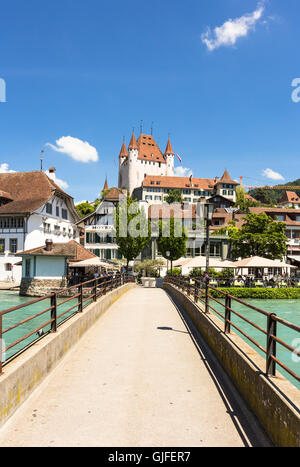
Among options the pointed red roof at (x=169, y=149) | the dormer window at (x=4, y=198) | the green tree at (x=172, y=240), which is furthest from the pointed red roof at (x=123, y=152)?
the green tree at (x=172, y=240)

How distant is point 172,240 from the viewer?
1731 inches

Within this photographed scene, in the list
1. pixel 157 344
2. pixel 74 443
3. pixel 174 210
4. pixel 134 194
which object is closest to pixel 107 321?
pixel 157 344

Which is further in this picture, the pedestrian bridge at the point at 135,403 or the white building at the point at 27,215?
the white building at the point at 27,215

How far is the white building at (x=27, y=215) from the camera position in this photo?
4466cm

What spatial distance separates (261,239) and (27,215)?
89.7 feet

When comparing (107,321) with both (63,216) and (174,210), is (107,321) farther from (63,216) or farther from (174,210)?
(174,210)

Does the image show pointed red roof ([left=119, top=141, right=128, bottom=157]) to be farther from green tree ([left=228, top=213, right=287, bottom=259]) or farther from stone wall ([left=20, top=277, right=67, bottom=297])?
stone wall ([left=20, top=277, right=67, bottom=297])

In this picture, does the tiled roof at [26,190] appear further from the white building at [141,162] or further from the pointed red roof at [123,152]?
the pointed red roof at [123,152]

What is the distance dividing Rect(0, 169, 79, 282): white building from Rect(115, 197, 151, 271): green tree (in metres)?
10.5

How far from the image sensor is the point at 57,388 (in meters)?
5.86

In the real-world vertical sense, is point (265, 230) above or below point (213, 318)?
above

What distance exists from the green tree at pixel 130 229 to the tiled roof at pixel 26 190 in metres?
10.8

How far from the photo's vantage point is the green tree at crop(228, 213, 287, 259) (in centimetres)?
4188
